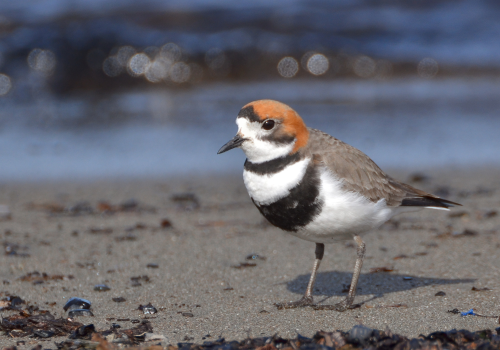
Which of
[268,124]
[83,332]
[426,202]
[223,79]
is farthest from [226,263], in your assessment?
[223,79]

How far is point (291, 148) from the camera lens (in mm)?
3268

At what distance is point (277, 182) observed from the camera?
3178 mm

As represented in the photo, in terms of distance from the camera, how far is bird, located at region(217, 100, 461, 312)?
317cm

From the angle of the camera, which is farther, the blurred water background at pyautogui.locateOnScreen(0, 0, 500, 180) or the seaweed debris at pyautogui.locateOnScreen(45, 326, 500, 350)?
the blurred water background at pyautogui.locateOnScreen(0, 0, 500, 180)

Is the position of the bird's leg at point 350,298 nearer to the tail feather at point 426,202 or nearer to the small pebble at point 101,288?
the tail feather at point 426,202

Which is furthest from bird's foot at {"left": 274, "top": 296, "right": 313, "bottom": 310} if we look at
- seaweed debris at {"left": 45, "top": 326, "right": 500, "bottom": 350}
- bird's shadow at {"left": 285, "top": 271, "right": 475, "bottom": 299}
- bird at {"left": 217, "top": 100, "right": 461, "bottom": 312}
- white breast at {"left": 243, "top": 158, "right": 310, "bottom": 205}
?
seaweed debris at {"left": 45, "top": 326, "right": 500, "bottom": 350}

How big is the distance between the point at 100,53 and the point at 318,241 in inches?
429

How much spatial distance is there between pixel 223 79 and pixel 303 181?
1038 cm

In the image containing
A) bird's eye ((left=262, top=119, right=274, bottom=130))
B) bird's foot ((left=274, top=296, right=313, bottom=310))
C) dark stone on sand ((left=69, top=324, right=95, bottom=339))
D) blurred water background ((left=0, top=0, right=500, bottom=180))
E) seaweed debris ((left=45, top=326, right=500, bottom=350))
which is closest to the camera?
seaweed debris ((left=45, top=326, right=500, bottom=350))

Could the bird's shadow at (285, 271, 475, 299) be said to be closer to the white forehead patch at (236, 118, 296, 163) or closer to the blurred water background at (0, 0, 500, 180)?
the white forehead patch at (236, 118, 296, 163)

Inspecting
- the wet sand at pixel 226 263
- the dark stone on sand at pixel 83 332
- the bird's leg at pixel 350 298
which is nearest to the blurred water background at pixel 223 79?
the wet sand at pixel 226 263

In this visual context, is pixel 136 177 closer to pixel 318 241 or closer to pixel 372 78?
pixel 318 241

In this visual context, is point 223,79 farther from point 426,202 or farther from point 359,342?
point 359,342

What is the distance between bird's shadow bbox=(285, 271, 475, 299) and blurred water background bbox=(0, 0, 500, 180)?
335 centimetres
